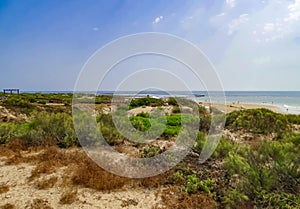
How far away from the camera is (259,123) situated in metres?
11.7

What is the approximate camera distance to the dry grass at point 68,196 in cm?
552

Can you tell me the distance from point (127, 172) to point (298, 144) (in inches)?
154

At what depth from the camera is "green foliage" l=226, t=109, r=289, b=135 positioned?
36.6 feet

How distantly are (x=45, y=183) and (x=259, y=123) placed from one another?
28.5 feet

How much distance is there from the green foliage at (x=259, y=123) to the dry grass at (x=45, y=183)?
25.6 ft

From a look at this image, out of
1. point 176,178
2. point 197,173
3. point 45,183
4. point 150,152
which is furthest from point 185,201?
point 45,183

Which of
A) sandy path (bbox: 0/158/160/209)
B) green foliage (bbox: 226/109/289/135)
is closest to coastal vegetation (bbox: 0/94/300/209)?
sandy path (bbox: 0/158/160/209)

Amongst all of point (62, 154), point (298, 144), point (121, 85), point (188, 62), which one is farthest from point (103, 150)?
point (298, 144)

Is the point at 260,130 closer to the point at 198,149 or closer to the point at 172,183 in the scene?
the point at 198,149

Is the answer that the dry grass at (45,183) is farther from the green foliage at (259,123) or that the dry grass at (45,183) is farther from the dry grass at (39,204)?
the green foliage at (259,123)

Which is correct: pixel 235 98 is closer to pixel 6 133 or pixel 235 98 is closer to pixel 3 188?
pixel 6 133

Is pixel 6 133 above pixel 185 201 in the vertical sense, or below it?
above

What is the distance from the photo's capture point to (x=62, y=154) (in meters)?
8.25

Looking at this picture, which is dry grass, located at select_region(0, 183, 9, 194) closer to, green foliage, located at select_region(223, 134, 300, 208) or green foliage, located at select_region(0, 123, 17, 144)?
green foliage, located at select_region(0, 123, 17, 144)
